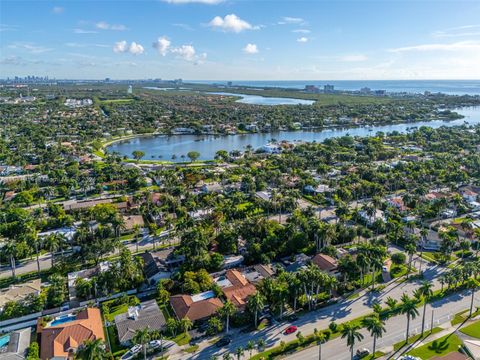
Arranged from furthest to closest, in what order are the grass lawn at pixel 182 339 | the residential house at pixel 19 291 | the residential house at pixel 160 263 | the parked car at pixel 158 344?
the residential house at pixel 160 263 < the residential house at pixel 19 291 < the grass lawn at pixel 182 339 < the parked car at pixel 158 344

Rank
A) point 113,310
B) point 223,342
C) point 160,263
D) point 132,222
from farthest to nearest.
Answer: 1. point 132,222
2. point 160,263
3. point 113,310
4. point 223,342

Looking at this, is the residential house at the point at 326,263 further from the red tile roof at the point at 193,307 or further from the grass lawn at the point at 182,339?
the grass lawn at the point at 182,339

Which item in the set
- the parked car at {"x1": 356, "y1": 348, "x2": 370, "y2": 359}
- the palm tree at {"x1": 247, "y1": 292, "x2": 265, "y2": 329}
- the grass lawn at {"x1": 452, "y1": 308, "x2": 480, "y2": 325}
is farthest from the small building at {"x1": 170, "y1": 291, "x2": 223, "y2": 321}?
the grass lawn at {"x1": 452, "y1": 308, "x2": 480, "y2": 325}

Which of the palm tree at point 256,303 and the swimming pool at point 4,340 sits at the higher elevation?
the palm tree at point 256,303

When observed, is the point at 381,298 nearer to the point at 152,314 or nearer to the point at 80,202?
the point at 152,314

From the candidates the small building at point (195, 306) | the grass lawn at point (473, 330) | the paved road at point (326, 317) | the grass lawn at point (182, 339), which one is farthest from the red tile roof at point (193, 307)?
the grass lawn at point (473, 330)

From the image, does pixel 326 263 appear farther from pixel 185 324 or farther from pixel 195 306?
pixel 185 324

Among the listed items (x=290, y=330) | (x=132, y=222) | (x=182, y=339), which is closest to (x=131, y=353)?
(x=182, y=339)
